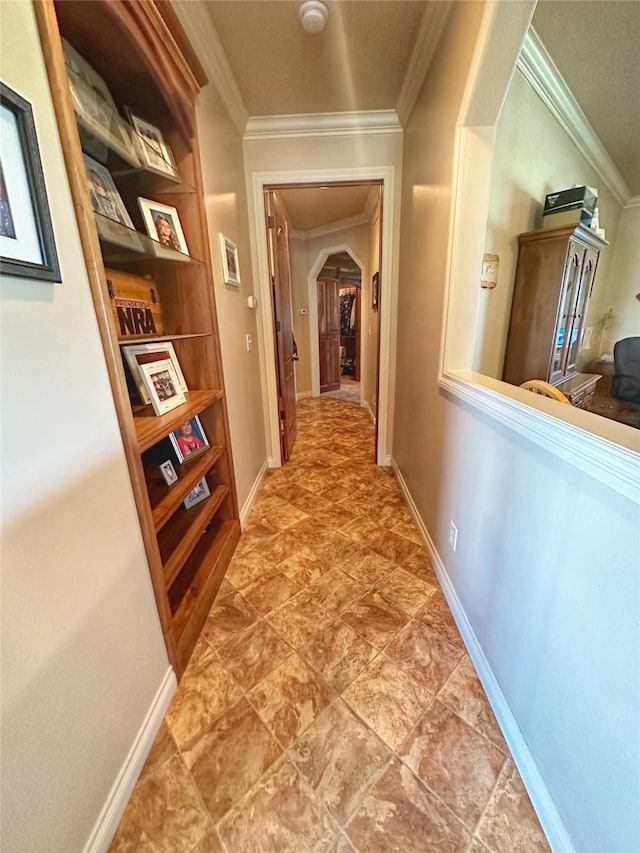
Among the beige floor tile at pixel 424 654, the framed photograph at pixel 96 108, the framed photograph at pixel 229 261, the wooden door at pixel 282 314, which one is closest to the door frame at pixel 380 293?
the wooden door at pixel 282 314

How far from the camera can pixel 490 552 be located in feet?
3.62

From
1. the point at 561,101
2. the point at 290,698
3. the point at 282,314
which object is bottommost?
the point at 290,698

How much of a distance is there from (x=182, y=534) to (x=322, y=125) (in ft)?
8.89

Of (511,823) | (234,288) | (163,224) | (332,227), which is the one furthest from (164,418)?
(332,227)

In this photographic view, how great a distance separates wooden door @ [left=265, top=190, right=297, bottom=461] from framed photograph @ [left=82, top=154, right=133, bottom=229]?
1.44 meters

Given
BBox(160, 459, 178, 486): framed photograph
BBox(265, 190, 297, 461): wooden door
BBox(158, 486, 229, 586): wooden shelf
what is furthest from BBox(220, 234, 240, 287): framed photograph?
BBox(158, 486, 229, 586): wooden shelf

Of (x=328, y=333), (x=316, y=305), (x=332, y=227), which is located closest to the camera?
(x=332, y=227)

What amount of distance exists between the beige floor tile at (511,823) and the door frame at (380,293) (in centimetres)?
212

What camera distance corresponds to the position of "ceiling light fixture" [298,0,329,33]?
4.45 feet

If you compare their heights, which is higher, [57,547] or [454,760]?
[57,547]

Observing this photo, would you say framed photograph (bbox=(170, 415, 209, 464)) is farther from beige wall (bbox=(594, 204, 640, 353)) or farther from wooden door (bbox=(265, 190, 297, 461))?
beige wall (bbox=(594, 204, 640, 353))

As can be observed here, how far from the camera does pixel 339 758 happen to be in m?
0.96

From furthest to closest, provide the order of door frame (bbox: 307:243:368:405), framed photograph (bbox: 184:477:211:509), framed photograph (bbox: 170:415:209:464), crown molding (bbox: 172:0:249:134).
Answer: door frame (bbox: 307:243:368:405) < framed photograph (bbox: 184:477:211:509) < framed photograph (bbox: 170:415:209:464) < crown molding (bbox: 172:0:249:134)

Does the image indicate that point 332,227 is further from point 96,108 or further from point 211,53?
point 96,108
